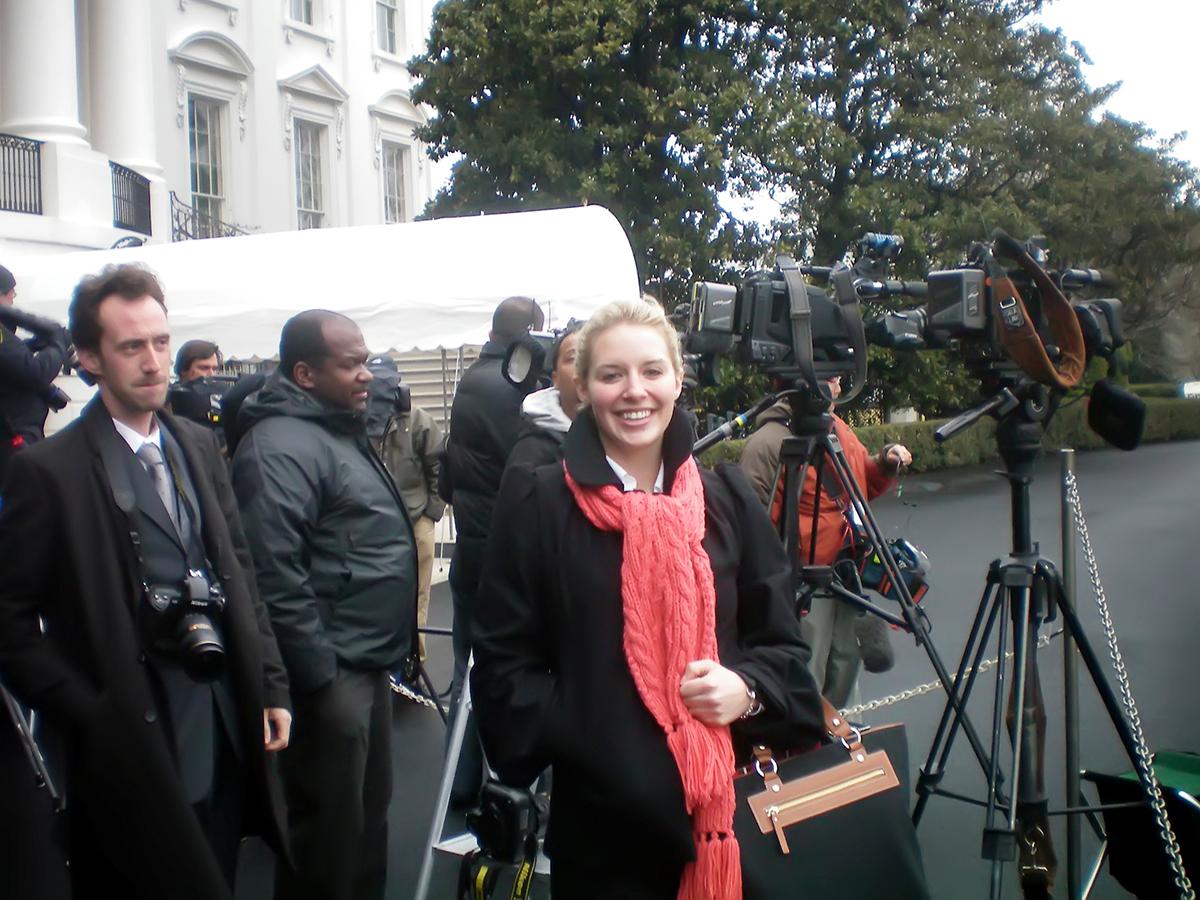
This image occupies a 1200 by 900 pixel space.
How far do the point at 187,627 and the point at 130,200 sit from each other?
15.8 metres

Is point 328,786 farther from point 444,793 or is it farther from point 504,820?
point 504,820

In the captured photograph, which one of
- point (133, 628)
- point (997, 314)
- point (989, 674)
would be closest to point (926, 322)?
point (997, 314)

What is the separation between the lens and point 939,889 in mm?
4332

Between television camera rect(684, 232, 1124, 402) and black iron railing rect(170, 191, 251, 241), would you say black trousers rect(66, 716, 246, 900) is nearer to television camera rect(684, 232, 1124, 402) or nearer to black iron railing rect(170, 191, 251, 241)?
television camera rect(684, 232, 1124, 402)

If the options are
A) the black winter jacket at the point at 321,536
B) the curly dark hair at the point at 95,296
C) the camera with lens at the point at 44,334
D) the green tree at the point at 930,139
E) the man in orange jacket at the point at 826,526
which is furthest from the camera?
the green tree at the point at 930,139

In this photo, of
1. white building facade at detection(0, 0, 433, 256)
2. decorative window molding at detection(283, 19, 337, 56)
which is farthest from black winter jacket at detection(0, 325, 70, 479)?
decorative window molding at detection(283, 19, 337, 56)

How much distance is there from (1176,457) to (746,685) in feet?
82.8

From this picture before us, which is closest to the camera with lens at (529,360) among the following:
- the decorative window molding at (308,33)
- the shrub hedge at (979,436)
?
the shrub hedge at (979,436)

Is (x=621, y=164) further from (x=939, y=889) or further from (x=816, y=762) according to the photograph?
(x=816, y=762)

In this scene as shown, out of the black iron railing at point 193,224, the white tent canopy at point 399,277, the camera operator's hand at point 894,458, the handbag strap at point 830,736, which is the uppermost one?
the black iron railing at point 193,224

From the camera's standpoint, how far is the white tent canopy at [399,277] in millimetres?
9797

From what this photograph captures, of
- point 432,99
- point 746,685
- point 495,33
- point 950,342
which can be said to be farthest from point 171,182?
point 746,685

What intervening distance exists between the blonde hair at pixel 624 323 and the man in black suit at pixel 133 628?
0.98 metres

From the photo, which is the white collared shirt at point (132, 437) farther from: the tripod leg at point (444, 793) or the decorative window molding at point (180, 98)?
the decorative window molding at point (180, 98)
